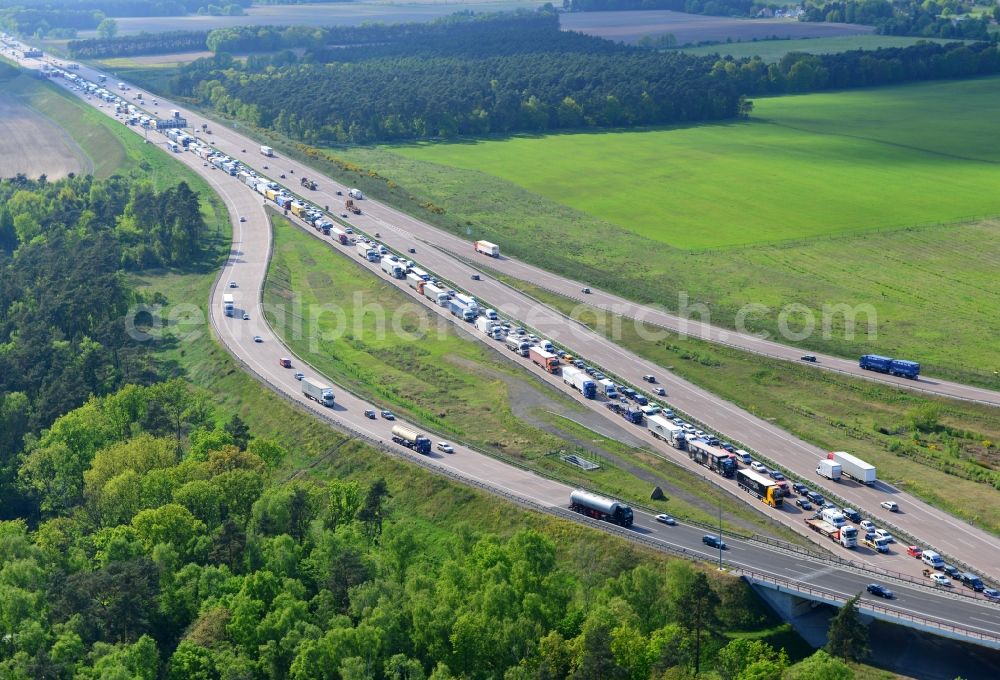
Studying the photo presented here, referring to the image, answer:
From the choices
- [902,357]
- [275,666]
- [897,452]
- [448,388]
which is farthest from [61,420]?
[902,357]

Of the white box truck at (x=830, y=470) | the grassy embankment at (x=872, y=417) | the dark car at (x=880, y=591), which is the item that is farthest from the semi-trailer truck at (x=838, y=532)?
the grassy embankment at (x=872, y=417)

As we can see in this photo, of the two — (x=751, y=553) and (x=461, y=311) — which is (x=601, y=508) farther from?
(x=461, y=311)

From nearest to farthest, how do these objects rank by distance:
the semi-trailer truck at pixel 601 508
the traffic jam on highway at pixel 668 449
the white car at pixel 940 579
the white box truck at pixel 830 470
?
the white car at pixel 940 579 → the traffic jam on highway at pixel 668 449 → the semi-trailer truck at pixel 601 508 → the white box truck at pixel 830 470

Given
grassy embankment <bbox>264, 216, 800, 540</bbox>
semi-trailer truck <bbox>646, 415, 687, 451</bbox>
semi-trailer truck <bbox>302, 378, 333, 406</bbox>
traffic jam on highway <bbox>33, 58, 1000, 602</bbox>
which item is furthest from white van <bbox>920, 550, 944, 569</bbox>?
semi-trailer truck <bbox>302, 378, 333, 406</bbox>

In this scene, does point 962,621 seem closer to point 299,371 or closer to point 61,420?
point 299,371

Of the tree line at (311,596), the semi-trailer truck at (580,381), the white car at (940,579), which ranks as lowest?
the tree line at (311,596)

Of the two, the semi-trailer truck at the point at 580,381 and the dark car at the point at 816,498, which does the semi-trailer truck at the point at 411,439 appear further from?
the dark car at the point at 816,498

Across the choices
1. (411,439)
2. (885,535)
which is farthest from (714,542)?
(411,439)
